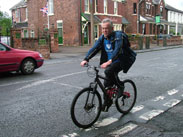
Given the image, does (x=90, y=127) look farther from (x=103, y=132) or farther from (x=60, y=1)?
(x=60, y=1)

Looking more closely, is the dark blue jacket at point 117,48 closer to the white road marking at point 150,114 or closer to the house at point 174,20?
the white road marking at point 150,114

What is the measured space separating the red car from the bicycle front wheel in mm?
6125

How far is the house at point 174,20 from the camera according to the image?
174 ft

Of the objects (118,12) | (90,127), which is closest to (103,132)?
(90,127)

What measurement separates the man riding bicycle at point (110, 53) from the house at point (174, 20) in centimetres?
5113

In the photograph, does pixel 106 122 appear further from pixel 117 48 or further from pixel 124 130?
pixel 117 48

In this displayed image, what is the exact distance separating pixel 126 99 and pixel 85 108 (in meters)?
1.26

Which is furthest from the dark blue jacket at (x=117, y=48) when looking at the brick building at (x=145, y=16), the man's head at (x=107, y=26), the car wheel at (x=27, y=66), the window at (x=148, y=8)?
the window at (x=148, y=8)

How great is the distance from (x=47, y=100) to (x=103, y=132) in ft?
7.87

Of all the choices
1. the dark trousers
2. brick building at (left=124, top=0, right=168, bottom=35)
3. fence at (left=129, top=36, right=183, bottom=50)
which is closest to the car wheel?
the dark trousers

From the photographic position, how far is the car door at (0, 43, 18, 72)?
9.23 meters

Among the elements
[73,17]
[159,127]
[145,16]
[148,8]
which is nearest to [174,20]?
[148,8]

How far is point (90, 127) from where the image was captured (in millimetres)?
4172

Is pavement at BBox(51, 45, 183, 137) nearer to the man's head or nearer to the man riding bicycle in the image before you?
the man riding bicycle
